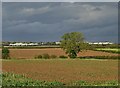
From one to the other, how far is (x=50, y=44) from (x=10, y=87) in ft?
419

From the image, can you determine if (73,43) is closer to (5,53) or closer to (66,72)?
(5,53)

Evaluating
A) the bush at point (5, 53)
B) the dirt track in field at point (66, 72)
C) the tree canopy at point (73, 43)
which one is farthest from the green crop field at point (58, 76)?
the tree canopy at point (73, 43)

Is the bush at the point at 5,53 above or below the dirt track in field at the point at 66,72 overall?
below

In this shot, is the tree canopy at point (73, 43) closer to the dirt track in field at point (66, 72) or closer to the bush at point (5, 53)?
the bush at point (5, 53)

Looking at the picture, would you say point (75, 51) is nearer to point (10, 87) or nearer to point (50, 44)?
point (50, 44)

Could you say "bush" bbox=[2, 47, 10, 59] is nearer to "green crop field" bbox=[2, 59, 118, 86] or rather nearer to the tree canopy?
the tree canopy

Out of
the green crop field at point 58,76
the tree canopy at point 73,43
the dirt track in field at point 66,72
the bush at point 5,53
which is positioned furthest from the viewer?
the tree canopy at point 73,43

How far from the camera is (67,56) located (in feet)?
312

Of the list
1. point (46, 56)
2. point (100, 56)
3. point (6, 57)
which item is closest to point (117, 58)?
point (100, 56)

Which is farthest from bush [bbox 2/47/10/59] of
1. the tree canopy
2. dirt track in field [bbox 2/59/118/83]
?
dirt track in field [bbox 2/59/118/83]

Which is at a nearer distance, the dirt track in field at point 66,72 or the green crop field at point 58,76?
the green crop field at point 58,76

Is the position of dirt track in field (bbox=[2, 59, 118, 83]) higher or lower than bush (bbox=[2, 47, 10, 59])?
higher

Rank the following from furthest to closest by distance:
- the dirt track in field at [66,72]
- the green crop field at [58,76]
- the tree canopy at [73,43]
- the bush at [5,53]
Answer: the tree canopy at [73,43] < the bush at [5,53] < the dirt track in field at [66,72] < the green crop field at [58,76]

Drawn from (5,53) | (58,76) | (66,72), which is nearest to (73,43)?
(5,53)
